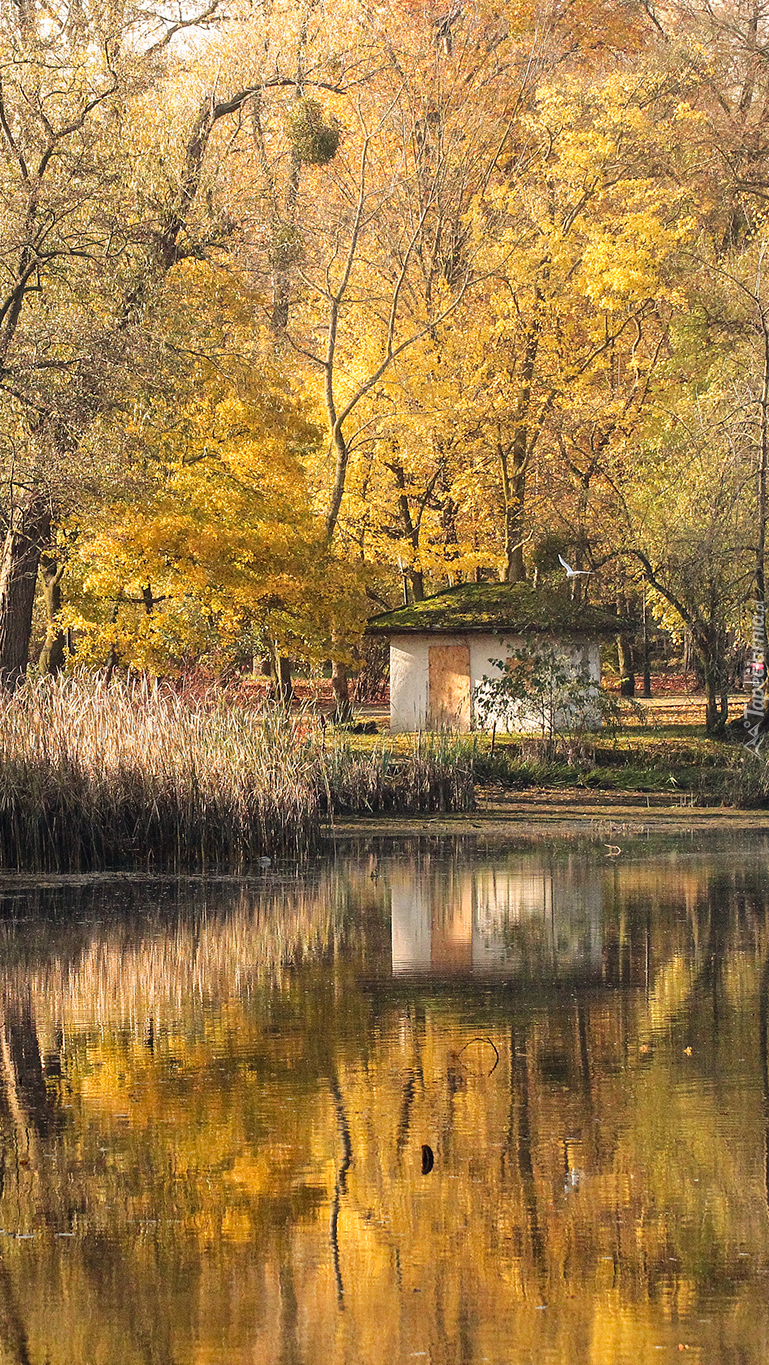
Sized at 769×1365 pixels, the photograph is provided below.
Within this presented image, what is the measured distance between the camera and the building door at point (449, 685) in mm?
33938

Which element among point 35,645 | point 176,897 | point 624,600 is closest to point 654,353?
point 624,600

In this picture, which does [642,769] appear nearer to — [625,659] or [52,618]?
[52,618]

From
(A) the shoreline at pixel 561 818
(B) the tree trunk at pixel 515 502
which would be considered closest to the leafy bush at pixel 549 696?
(A) the shoreline at pixel 561 818

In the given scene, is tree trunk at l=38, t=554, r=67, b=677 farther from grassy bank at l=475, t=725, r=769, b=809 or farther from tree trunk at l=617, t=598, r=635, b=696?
tree trunk at l=617, t=598, r=635, b=696

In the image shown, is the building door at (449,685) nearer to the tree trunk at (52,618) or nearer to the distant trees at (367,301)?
the distant trees at (367,301)

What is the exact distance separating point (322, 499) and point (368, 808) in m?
13.6

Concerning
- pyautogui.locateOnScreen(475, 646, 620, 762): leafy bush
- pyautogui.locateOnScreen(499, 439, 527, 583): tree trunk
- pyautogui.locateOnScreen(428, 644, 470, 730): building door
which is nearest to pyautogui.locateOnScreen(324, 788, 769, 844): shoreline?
pyautogui.locateOnScreen(475, 646, 620, 762): leafy bush

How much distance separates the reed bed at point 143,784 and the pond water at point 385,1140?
2982mm

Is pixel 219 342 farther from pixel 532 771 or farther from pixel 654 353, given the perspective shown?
pixel 654 353

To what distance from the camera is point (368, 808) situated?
23266mm

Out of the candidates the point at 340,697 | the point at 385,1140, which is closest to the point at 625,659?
the point at 340,697

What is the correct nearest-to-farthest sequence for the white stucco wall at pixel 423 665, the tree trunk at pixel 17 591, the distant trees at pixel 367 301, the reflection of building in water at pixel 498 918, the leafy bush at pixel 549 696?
the reflection of building in water at pixel 498 918 → the distant trees at pixel 367 301 → the tree trunk at pixel 17 591 → the leafy bush at pixel 549 696 → the white stucco wall at pixel 423 665

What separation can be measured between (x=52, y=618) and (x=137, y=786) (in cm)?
1180

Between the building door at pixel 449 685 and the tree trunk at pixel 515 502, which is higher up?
the tree trunk at pixel 515 502
